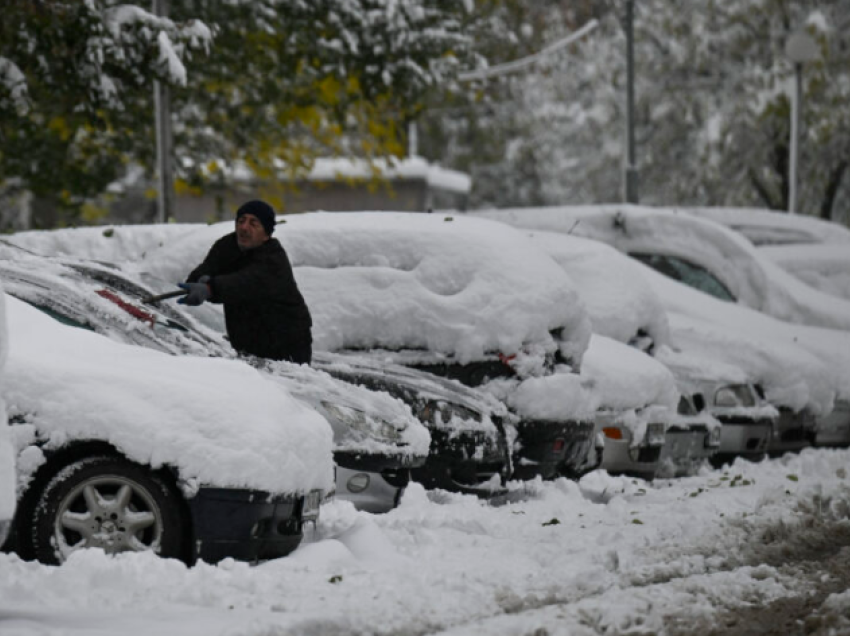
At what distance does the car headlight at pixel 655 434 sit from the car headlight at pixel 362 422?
11.4 feet

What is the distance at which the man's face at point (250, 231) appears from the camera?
10.6m

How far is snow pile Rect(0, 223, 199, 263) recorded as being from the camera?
523 inches

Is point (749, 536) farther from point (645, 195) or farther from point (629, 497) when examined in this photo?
point (645, 195)

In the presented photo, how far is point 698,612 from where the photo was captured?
6957 mm

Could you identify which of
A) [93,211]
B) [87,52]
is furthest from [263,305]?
[93,211]

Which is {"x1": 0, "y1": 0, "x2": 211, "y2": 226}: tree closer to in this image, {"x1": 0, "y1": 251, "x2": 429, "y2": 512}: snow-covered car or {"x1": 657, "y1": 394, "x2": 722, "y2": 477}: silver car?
{"x1": 657, "y1": 394, "x2": 722, "y2": 477}: silver car

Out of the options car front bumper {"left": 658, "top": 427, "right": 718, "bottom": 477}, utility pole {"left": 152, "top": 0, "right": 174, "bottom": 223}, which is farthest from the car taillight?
utility pole {"left": 152, "top": 0, "right": 174, "bottom": 223}

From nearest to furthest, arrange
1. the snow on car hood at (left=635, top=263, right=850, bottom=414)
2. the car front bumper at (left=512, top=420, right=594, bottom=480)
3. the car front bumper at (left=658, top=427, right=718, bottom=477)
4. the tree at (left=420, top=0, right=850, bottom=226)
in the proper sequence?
the car front bumper at (left=512, top=420, right=594, bottom=480) < the car front bumper at (left=658, top=427, right=718, bottom=477) < the snow on car hood at (left=635, top=263, right=850, bottom=414) < the tree at (left=420, top=0, right=850, bottom=226)

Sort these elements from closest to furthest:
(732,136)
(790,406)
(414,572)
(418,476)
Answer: (414,572) → (418,476) → (790,406) → (732,136)

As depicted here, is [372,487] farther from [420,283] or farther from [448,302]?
[420,283]

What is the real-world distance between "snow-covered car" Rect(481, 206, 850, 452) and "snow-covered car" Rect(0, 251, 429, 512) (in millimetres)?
5811

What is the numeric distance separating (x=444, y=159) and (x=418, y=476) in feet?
176

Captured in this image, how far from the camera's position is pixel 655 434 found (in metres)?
12.6

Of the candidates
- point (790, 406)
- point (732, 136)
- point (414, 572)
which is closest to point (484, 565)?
point (414, 572)
